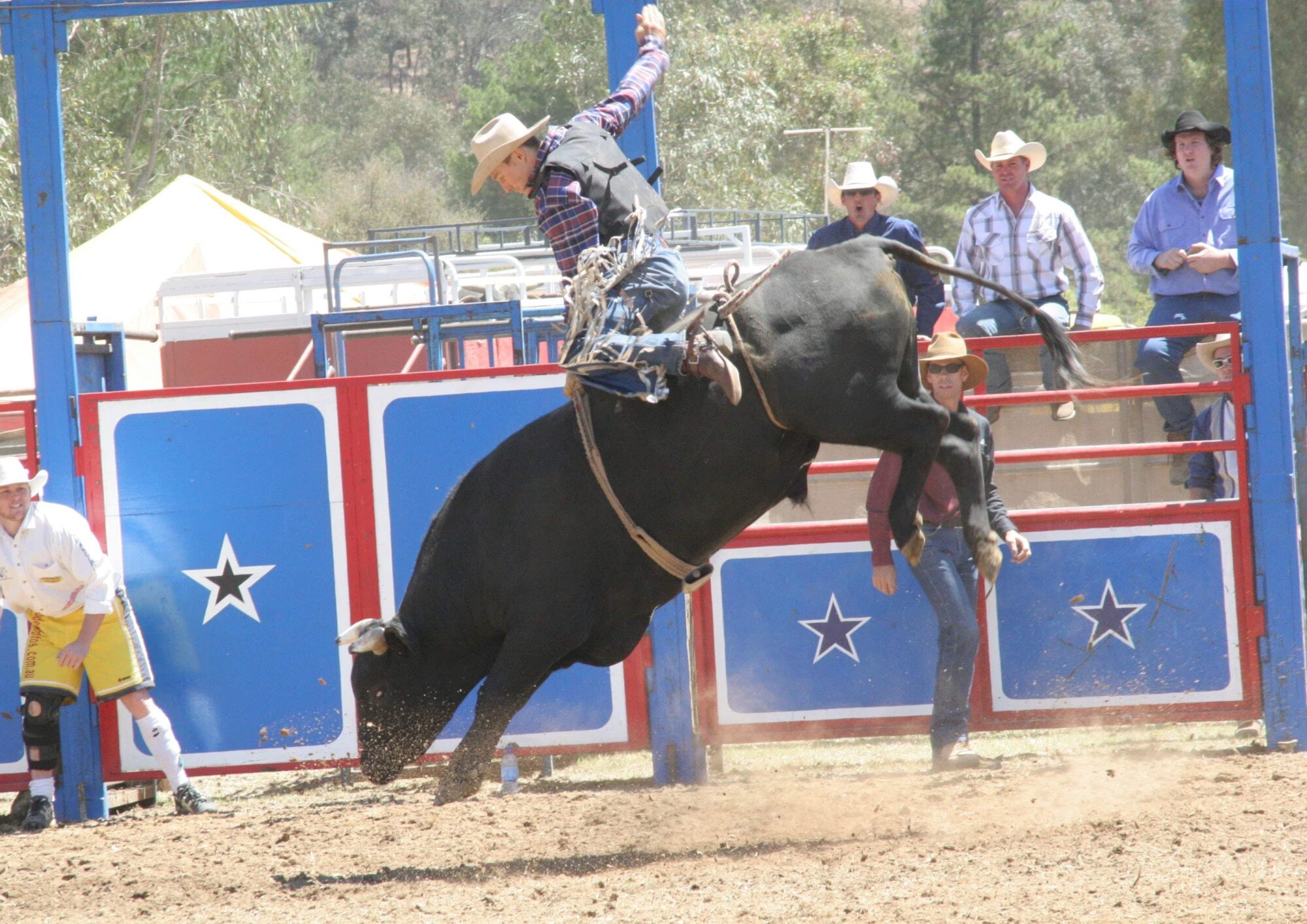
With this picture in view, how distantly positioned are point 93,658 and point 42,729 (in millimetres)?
393

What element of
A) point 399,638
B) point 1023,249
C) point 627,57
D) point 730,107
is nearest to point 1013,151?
point 1023,249

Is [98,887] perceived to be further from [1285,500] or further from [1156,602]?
[1285,500]

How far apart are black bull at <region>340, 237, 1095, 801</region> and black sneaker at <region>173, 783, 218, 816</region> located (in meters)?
1.78

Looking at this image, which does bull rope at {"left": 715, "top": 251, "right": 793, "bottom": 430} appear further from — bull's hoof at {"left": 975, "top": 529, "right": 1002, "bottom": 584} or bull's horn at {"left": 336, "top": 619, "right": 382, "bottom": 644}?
bull's horn at {"left": 336, "top": 619, "right": 382, "bottom": 644}

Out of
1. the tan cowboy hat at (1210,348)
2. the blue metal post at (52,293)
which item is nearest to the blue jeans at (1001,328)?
the tan cowboy hat at (1210,348)

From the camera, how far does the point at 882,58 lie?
123 ft

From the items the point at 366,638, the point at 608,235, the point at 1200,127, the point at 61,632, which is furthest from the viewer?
the point at 1200,127

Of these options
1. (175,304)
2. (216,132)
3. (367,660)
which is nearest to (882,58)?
(216,132)

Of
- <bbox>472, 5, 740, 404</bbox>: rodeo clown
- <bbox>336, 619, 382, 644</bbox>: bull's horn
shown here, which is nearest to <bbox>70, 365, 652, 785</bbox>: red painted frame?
<bbox>336, 619, 382, 644</bbox>: bull's horn

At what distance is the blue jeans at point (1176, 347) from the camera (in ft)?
21.0

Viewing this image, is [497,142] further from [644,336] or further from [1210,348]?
[1210,348]

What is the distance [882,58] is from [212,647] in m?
34.2

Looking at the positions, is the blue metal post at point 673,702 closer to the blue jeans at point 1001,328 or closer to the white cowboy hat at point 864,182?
the blue jeans at point 1001,328

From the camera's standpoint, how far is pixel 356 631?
4.76 m
